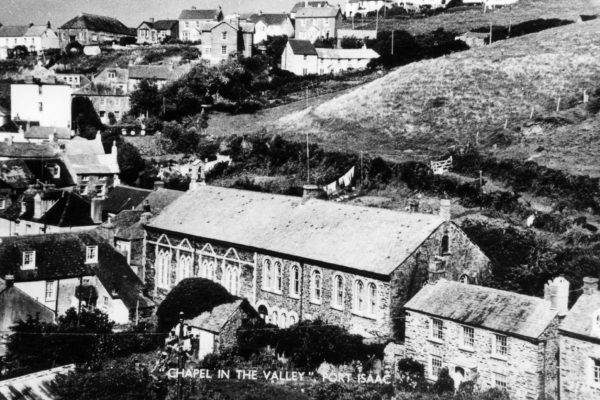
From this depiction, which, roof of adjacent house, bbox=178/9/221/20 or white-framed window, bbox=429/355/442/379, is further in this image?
roof of adjacent house, bbox=178/9/221/20

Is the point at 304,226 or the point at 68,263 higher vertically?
the point at 304,226

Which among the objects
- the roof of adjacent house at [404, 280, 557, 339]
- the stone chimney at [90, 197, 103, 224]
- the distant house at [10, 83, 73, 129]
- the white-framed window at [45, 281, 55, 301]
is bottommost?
the white-framed window at [45, 281, 55, 301]

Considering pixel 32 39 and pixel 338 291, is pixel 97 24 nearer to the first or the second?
pixel 32 39

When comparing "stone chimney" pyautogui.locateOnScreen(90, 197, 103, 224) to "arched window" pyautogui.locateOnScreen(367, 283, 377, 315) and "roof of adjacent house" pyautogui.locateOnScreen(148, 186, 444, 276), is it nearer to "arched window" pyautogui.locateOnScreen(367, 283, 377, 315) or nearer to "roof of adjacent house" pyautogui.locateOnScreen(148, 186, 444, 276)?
"roof of adjacent house" pyautogui.locateOnScreen(148, 186, 444, 276)

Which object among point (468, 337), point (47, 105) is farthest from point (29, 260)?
point (47, 105)

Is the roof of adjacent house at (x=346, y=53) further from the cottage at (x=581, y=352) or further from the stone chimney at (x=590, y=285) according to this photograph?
the cottage at (x=581, y=352)

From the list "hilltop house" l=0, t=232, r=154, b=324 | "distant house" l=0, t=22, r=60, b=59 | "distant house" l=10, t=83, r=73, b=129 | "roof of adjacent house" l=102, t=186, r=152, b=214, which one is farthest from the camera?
"distant house" l=0, t=22, r=60, b=59

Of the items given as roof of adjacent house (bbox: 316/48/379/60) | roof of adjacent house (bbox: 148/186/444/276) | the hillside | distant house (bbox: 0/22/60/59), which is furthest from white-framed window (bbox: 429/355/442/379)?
distant house (bbox: 0/22/60/59)

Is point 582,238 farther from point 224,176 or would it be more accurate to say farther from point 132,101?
point 132,101
